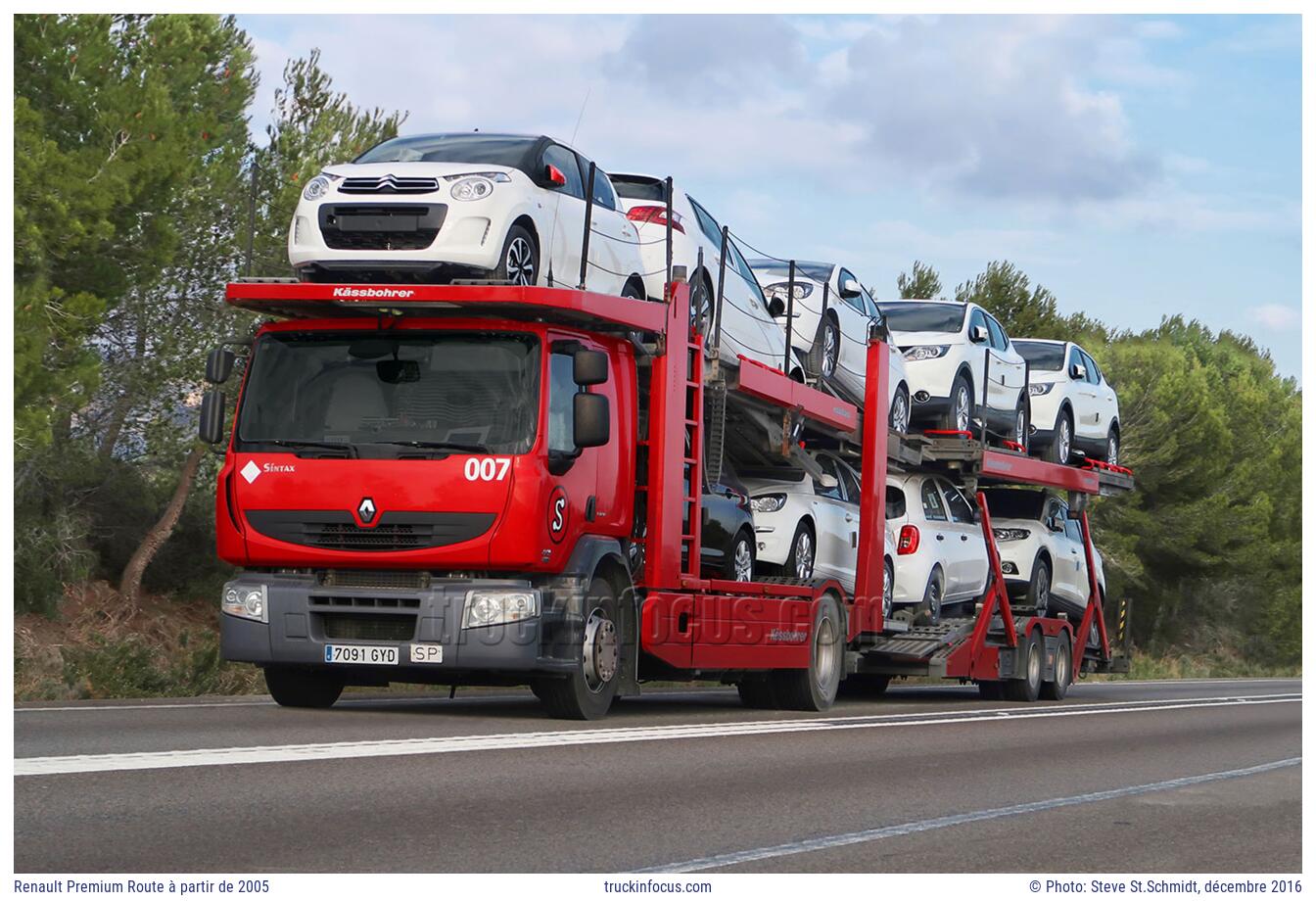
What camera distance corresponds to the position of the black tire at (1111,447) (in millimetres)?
23828

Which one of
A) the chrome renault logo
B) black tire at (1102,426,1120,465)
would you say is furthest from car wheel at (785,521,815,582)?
black tire at (1102,426,1120,465)

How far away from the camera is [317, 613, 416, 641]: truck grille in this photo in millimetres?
12016

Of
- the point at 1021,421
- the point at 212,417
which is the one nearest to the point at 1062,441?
the point at 1021,421

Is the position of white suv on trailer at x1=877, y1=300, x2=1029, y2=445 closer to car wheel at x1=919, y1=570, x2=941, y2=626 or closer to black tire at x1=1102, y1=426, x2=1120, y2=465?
car wheel at x1=919, y1=570, x2=941, y2=626

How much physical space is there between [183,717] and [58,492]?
17.1 metres

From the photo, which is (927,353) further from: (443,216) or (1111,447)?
(443,216)

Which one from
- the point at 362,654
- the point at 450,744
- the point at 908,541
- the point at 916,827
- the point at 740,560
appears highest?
the point at 908,541

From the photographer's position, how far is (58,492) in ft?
92.3

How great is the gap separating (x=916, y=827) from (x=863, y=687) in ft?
44.9

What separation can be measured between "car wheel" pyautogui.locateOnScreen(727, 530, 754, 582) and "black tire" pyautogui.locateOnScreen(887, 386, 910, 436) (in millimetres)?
3413

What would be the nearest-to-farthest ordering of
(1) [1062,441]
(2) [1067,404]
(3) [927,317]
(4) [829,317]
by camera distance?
(4) [829,317] < (3) [927,317] < (1) [1062,441] < (2) [1067,404]

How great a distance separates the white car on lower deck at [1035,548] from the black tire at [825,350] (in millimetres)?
4511

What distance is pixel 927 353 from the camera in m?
20.0

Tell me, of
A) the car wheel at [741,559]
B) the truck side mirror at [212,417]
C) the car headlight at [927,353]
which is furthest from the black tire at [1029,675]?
the truck side mirror at [212,417]
